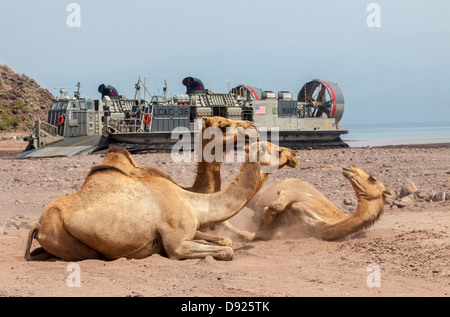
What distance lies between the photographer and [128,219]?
6566 millimetres

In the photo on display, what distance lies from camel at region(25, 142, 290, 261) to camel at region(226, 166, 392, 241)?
1.31 m

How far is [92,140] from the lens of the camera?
103 ft

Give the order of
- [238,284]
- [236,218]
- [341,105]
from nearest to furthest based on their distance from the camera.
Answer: [238,284]
[236,218]
[341,105]

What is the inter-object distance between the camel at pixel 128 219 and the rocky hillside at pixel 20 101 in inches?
2041

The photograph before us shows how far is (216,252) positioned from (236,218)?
2.36 meters

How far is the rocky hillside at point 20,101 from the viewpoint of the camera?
58047 mm

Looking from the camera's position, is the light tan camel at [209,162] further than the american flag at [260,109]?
A: No

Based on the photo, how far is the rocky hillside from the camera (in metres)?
58.0

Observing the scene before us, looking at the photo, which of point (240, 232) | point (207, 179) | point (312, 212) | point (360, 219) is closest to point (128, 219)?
point (207, 179)

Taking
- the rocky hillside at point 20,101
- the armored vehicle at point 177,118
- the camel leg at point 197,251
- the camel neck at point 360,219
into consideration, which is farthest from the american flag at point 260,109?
the camel leg at point 197,251

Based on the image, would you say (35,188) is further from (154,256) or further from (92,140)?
(92,140)

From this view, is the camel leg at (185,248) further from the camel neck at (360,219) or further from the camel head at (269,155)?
the camel neck at (360,219)

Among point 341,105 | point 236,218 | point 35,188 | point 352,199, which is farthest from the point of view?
point 341,105

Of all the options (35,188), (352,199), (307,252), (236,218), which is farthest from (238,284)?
(35,188)
